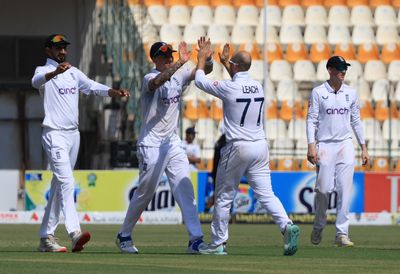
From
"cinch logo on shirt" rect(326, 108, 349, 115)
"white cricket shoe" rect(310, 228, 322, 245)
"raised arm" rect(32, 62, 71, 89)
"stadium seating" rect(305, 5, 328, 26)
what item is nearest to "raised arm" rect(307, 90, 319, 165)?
"cinch logo on shirt" rect(326, 108, 349, 115)

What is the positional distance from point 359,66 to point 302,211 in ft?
23.7

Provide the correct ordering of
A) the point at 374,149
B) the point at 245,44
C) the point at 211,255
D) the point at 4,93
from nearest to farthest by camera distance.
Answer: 1. the point at 211,255
2. the point at 374,149
3. the point at 245,44
4. the point at 4,93

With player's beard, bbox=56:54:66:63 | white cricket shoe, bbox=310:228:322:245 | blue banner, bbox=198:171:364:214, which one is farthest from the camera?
blue banner, bbox=198:171:364:214

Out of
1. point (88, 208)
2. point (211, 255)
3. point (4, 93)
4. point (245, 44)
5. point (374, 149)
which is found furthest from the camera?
point (4, 93)

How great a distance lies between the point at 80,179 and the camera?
963 inches

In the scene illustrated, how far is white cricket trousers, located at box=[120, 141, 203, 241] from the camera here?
42.1 feet

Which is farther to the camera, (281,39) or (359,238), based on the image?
(281,39)

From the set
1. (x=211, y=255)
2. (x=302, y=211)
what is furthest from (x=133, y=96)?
(x=211, y=255)

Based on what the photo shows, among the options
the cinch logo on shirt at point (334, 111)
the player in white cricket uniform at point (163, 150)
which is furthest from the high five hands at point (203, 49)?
the cinch logo on shirt at point (334, 111)

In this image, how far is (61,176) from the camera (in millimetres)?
13000

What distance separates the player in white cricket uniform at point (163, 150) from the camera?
505 inches

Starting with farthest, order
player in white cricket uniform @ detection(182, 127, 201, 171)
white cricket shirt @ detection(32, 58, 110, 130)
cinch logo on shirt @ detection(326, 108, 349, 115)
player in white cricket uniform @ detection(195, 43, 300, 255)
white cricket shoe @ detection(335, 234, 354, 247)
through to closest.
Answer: player in white cricket uniform @ detection(182, 127, 201, 171)
cinch logo on shirt @ detection(326, 108, 349, 115)
white cricket shoe @ detection(335, 234, 354, 247)
white cricket shirt @ detection(32, 58, 110, 130)
player in white cricket uniform @ detection(195, 43, 300, 255)

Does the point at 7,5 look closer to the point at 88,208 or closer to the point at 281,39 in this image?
the point at 281,39

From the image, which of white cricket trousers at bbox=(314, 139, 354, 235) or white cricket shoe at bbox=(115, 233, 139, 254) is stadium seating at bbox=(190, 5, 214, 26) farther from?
white cricket shoe at bbox=(115, 233, 139, 254)
